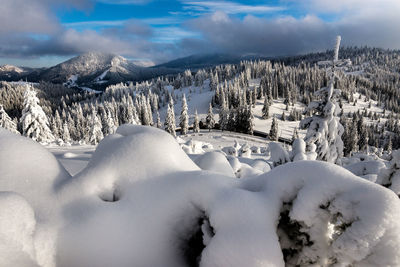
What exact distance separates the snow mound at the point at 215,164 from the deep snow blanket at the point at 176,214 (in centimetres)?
175

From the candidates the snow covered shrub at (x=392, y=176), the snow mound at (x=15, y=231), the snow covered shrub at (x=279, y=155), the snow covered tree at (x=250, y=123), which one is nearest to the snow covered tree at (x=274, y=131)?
the snow covered tree at (x=250, y=123)

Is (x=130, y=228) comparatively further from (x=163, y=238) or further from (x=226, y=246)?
(x=226, y=246)

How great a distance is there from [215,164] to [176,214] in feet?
8.20

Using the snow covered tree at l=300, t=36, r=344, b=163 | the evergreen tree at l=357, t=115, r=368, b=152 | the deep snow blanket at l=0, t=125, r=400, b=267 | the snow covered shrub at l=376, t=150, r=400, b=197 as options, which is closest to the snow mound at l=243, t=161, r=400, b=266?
the deep snow blanket at l=0, t=125, r=400, b=267

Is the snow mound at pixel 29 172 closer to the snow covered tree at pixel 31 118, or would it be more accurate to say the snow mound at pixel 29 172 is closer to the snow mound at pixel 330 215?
the snow mound at pixel 330 215

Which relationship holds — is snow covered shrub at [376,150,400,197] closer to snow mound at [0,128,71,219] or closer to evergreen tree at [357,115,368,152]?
snow mound at [0,128,71,219]

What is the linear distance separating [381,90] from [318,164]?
8593 inches

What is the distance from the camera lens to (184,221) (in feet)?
11.3

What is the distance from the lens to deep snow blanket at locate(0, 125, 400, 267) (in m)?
2.62

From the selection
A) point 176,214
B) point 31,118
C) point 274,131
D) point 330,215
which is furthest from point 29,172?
point 274,131

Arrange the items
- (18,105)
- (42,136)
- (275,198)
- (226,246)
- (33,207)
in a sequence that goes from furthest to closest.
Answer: (18,105) < (42,136) < (33,207) < (275,198) < (226,246)

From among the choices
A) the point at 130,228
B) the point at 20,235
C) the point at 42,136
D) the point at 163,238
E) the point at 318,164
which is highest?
the point at 318,164

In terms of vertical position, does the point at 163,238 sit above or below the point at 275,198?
below

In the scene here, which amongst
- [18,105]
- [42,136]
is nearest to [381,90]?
[42,136]
